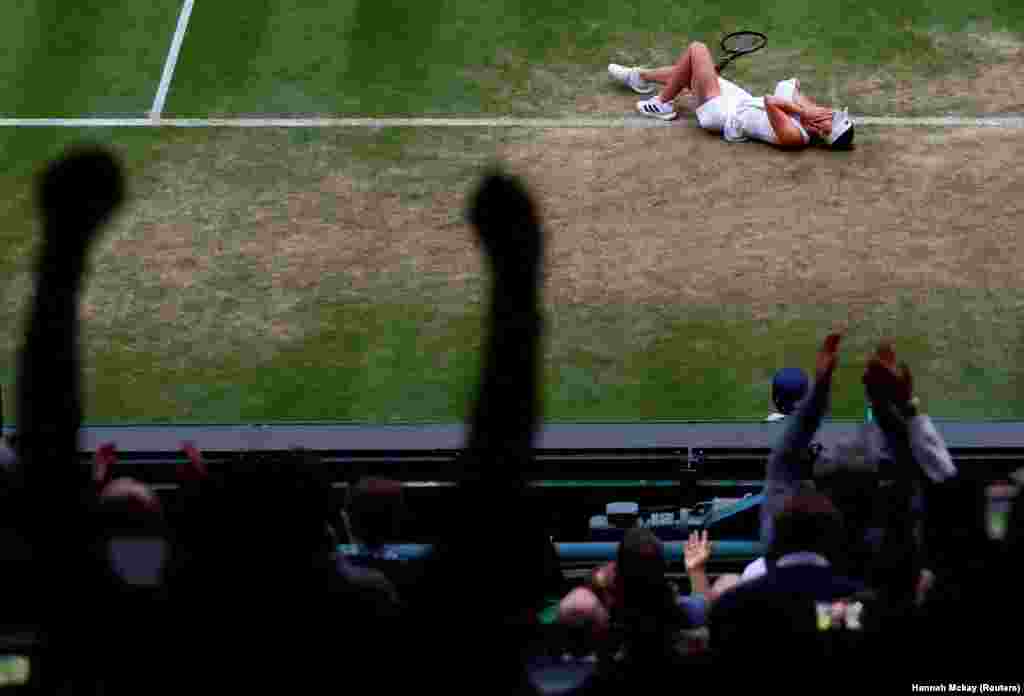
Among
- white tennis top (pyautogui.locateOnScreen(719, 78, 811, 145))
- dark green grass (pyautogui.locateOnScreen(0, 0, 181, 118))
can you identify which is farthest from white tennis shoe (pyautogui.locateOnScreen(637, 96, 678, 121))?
dark green grass (pyautogui.locateOnScreen(0, 0, 181, 118))

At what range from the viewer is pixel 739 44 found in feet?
47.5

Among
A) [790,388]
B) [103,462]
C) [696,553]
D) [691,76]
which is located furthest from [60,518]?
[691,76]

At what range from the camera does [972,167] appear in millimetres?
13531

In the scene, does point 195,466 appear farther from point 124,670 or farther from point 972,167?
point 972,167

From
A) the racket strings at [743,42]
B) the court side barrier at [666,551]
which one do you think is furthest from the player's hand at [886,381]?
the racket strings at [743,42]

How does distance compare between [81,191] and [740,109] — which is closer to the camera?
[740,109]

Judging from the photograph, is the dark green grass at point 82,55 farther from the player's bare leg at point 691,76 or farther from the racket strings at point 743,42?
the racket strings at point 743,42

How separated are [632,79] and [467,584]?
29.5 ft

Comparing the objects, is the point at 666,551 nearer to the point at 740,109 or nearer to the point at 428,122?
the point at 740,109

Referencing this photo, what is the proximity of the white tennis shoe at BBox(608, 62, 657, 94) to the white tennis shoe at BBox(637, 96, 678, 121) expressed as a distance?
0.96ft

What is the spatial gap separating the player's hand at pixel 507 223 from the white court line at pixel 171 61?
2.84 metres

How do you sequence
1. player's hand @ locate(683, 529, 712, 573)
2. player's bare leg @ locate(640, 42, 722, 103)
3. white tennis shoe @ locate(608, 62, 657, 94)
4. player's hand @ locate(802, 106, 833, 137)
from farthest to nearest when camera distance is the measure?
white tennis shoe @ locate(608, 62, 657, 94), player's bare leg @ locate(640, 42, 722, 103), player's hand @ locate(802, 106, 833, 137), player's hand @ locate(683, 529, 712, 573)

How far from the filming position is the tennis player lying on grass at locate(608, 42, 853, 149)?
13.5 meters

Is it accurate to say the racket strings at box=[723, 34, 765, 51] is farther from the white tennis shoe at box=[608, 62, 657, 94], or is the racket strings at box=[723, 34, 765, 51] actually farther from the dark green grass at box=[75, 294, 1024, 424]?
the dark green grass at box=[75, 294, 1024, 424]
